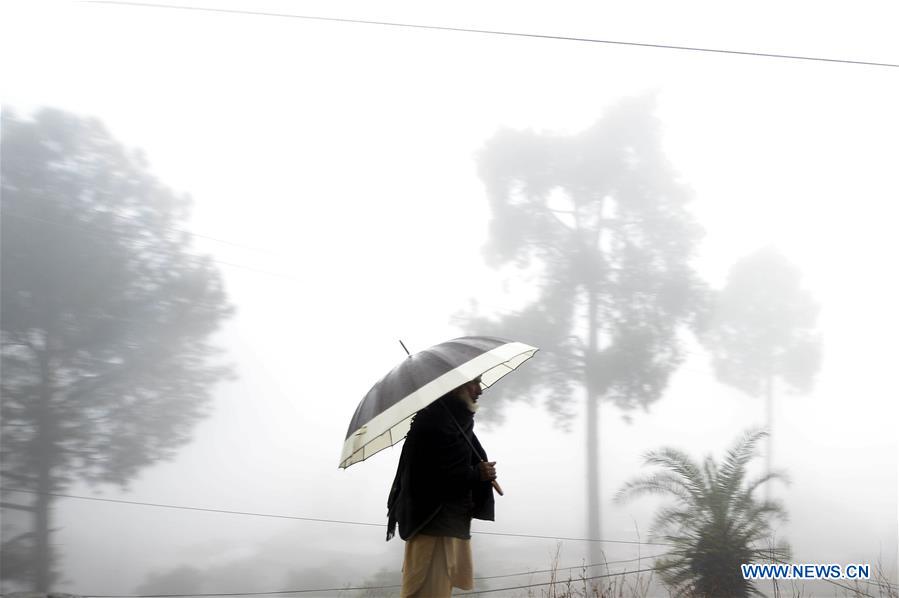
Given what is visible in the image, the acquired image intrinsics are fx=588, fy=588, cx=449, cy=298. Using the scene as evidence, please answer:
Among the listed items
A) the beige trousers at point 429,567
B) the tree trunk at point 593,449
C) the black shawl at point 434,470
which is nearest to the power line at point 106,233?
the tree trunk at point 593,449

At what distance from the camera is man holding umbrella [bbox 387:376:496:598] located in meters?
3.24

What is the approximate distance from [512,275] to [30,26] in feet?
19.6

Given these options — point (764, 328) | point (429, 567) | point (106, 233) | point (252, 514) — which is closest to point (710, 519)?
point (764, 328)

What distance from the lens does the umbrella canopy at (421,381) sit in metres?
2.88

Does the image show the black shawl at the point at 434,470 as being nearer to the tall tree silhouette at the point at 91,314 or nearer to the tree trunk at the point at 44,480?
the tall tree silhouette at the point at 91,314

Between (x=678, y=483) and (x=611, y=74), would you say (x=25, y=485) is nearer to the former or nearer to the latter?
(x=678, y=483)

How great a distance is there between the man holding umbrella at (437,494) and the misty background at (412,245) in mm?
3205

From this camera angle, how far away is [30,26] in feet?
21.0

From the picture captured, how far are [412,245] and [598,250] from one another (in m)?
2.22

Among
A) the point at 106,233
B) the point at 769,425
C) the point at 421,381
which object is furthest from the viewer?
the point at 769,425

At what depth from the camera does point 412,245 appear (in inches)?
267

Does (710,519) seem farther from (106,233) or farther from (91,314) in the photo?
(106,233)

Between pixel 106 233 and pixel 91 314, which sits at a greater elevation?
pixel 106 233

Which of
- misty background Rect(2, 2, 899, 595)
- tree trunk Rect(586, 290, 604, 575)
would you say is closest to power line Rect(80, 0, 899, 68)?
misty background Rect(2, 2, 899, 595)
